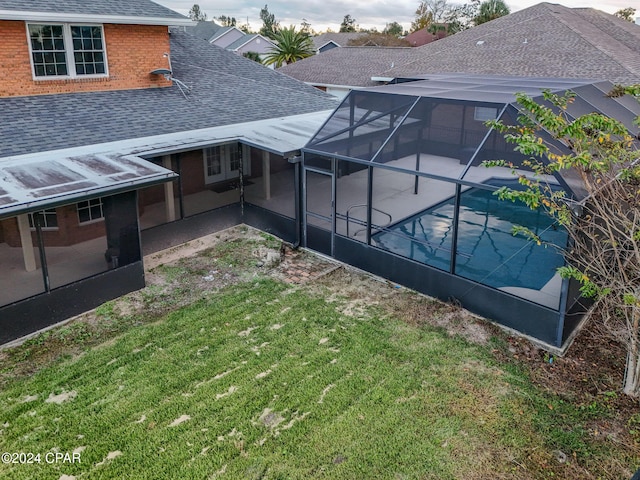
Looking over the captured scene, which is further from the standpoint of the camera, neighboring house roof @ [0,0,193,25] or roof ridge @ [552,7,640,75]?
roof ridge @ [552,7,640,75]

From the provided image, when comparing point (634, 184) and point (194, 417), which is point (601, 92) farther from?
point (194, 417)

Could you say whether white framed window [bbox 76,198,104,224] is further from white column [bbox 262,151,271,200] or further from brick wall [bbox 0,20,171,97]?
white column [bbox 262,151,271,200]

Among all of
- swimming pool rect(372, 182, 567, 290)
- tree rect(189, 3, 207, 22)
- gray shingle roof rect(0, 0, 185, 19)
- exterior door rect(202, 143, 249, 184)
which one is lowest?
swimming pool rect(372, 182, 567, 290)

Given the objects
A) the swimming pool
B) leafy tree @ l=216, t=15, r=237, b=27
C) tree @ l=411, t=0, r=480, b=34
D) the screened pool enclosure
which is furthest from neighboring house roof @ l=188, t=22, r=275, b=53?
leafy tree @ l=216, t=15, r=237, b=27

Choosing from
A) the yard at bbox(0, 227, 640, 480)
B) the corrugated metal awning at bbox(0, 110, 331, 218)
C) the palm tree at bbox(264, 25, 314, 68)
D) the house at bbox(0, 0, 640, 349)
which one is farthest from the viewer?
the palm tree at bbox(264, 25, 314, 68)

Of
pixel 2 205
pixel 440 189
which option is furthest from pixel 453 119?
pixel 2 205
